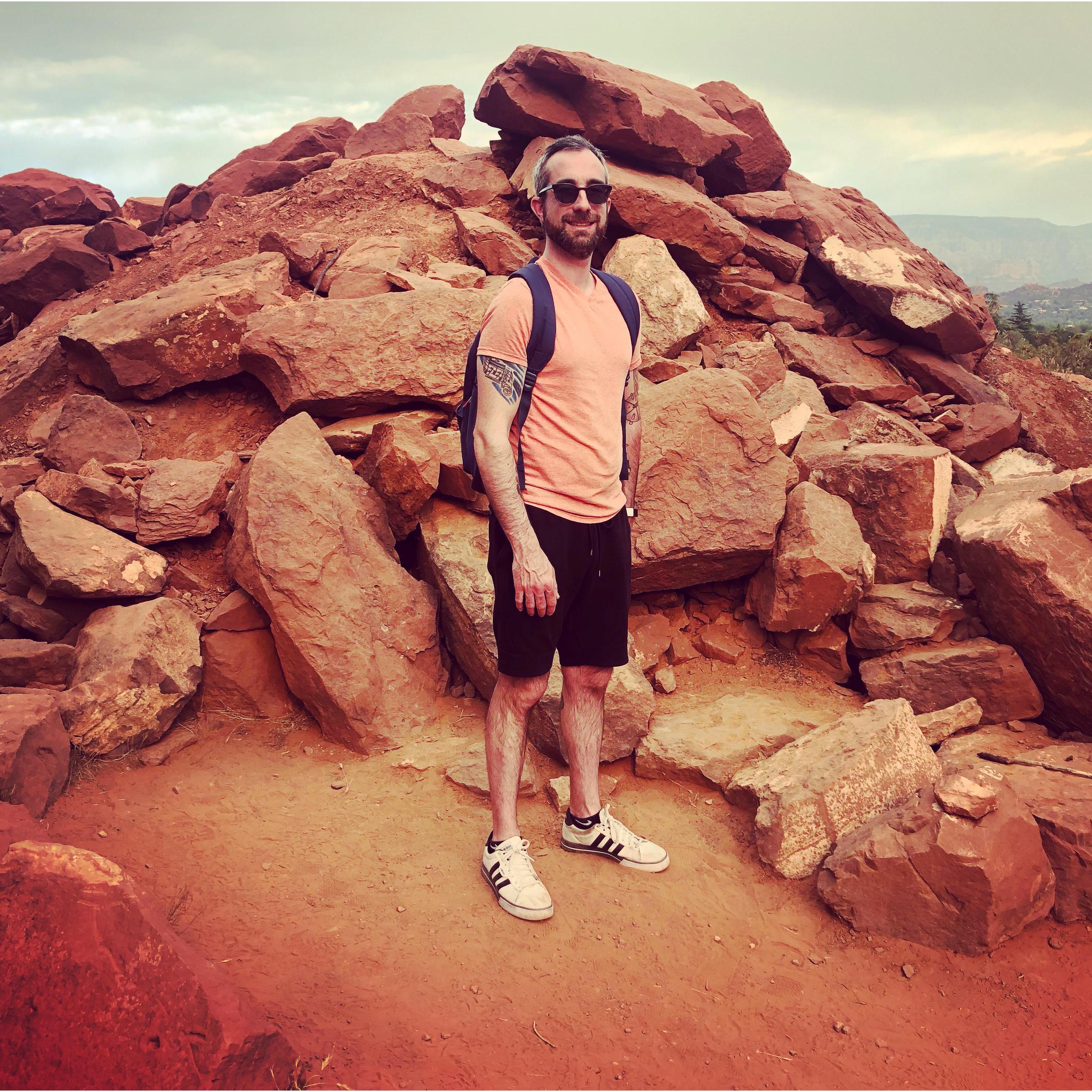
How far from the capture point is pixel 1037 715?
4.25 meters

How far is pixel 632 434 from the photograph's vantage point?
335 cm

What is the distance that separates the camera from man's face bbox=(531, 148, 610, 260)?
281cm

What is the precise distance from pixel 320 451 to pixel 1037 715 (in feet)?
14.0

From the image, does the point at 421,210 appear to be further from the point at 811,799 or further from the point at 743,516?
the point at 811,799

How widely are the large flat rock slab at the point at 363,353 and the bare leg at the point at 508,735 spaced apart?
3.02 meters

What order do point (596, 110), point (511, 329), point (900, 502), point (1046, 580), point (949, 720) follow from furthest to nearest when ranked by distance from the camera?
1. point (596, 110)
2. point (900, 502)
3. point (949, 720)
4. point (1046, 580)
5. point (511, 329)

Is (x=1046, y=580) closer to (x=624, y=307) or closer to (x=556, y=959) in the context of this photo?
(x=624, y=307)

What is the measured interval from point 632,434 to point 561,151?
1.10 meters

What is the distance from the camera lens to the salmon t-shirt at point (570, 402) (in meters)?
2.78

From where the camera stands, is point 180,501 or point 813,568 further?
point 180,501

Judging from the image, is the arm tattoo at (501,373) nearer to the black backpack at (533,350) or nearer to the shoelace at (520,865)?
the black backpack at (533,350)

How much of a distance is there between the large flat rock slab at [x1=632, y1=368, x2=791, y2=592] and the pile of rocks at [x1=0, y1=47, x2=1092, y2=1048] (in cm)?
2

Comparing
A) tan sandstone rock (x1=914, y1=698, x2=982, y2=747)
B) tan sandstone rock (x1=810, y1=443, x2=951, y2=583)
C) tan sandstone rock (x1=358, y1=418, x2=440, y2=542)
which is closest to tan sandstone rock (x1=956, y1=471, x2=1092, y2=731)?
tan sandstone rock (x1=914, y1=698, x2=982, y2=747)

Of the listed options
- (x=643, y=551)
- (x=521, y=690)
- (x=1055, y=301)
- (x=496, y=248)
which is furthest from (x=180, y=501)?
(x=1055, y=301)
